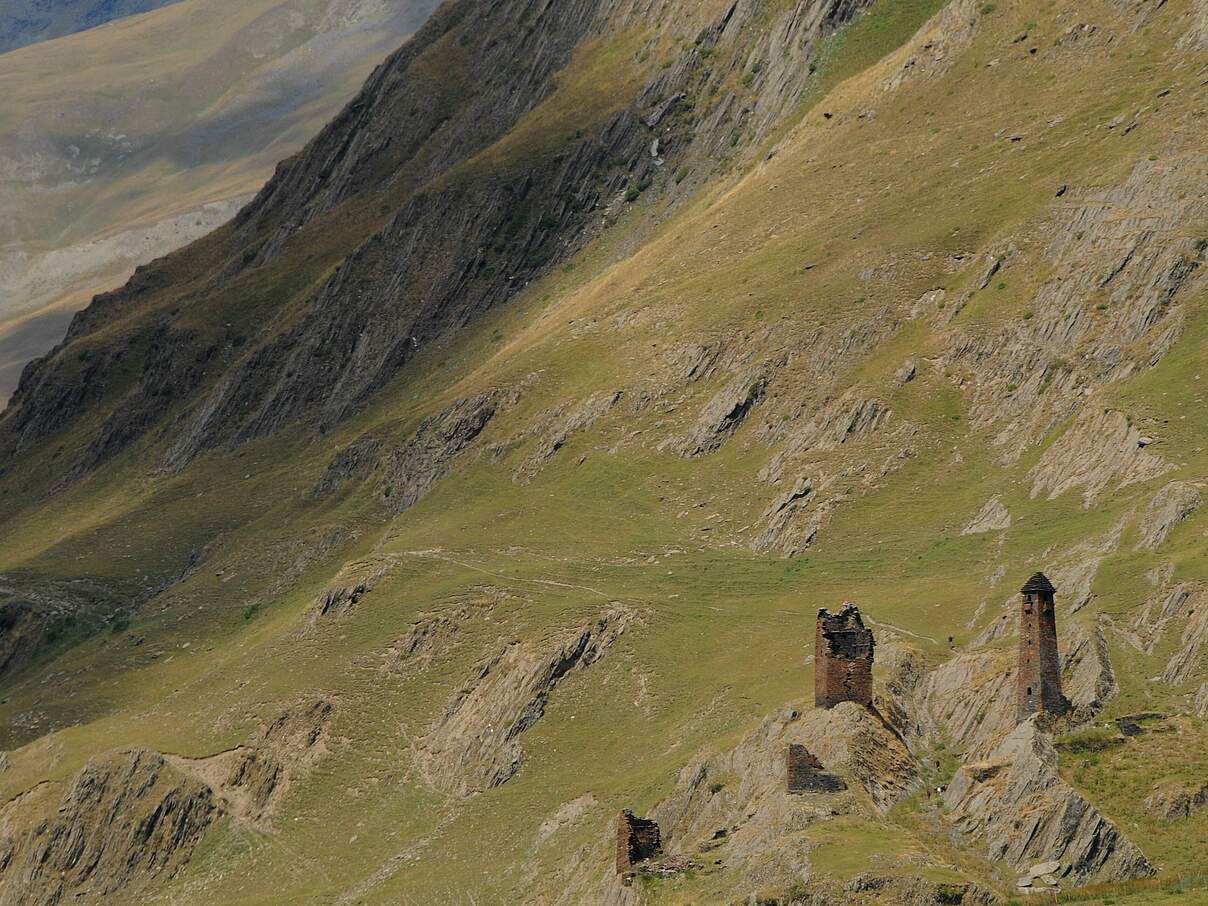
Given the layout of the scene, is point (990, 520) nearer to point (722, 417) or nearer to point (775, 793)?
point (722, 417)

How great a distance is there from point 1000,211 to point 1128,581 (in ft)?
203

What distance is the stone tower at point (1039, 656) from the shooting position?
7425cm

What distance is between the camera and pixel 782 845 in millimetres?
67688

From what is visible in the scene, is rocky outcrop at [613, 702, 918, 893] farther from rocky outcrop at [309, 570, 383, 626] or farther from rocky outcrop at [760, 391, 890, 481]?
rocky outcrop at [309, 570, 383, 626]

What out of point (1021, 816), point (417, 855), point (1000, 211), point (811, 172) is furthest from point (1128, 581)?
point (811, 172)

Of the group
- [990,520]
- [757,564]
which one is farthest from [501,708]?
[990,520]

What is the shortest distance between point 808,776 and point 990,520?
150 feet

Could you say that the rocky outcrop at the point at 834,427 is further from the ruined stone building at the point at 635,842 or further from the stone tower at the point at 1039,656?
the ruined stone building at the point at 635,842

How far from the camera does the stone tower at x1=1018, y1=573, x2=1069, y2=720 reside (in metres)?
74.2

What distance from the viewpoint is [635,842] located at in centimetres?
7519

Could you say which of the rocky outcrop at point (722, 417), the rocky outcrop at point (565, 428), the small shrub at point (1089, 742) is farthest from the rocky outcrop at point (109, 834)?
the small shrub at point (1089, 742)

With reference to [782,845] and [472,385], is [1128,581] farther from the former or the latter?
[472,385]

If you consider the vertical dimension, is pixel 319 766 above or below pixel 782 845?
below

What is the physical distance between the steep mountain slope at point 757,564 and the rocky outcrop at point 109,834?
0.29 m
